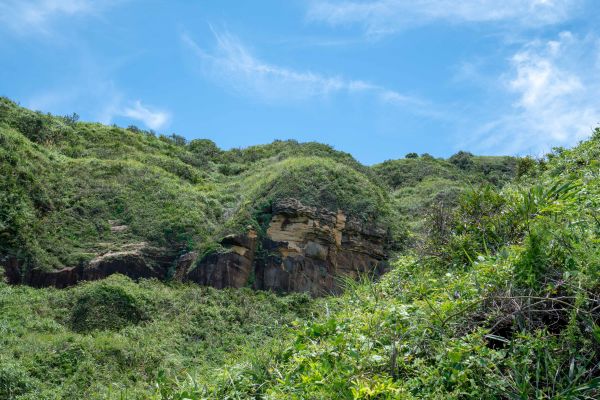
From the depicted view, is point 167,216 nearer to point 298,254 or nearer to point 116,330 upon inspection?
point 298,254

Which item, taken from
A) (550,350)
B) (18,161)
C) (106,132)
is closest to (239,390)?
(550,350)

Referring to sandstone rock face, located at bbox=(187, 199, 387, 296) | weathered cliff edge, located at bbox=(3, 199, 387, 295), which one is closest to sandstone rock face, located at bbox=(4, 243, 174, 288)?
weathered cliff edge, located at bbox=(3, 199, 387, 295)

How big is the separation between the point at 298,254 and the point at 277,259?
32.9 inches

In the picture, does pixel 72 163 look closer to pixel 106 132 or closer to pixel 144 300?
pixel 106 132

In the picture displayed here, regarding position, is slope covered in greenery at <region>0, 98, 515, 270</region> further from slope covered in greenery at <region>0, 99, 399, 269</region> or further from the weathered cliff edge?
the weathered cliff edge

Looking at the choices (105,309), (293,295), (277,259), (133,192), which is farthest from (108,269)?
(293,295)

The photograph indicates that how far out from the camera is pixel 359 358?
13.1 feet

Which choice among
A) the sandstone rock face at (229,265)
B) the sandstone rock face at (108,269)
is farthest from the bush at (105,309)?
the sandstone rock face at (229,265)

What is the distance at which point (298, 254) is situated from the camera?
23.5 m

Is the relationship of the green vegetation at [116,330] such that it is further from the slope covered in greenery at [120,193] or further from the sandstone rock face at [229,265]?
the slope covered in greenery at [120,193]

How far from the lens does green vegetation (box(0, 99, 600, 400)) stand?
3711mm

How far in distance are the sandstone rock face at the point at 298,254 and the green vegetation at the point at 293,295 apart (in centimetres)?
79

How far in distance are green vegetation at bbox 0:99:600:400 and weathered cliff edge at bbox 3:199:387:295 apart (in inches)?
30.4

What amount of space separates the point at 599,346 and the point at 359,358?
1.42m
